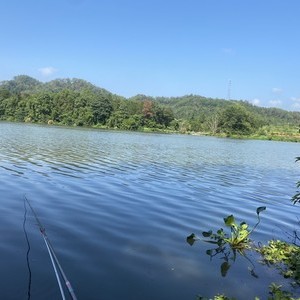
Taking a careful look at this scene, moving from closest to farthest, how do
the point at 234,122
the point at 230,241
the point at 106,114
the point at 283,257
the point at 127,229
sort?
the point at 283,257 < the point at 230,241 < the point at 127,229 < the point at 106,114 < the point at 234,122

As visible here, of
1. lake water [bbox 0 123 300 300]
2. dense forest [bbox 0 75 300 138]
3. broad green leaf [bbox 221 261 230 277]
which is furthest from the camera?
dense forest [bbox 0 75 300 138]

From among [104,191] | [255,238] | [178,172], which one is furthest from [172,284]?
[178,172]

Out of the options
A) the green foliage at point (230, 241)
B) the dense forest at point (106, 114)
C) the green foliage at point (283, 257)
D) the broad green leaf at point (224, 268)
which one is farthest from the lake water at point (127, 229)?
the dense forest at point (106, 114)

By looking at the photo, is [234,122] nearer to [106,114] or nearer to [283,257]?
[106,114]

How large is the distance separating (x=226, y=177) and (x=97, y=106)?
114 meters

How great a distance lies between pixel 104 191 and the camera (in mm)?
14531

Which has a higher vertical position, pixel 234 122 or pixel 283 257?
pixel 234 122

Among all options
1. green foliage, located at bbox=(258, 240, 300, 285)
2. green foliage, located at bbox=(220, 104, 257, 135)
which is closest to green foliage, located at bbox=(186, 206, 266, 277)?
green foliage, located at bbox=(258, 240, 300, 285)

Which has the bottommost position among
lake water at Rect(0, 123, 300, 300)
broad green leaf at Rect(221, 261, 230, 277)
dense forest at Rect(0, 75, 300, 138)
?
broad green leaf at Rect(221, 261, 230, 277)

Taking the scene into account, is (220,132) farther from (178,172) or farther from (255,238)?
(255,238)

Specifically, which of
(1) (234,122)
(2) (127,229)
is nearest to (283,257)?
(2) (127,229)

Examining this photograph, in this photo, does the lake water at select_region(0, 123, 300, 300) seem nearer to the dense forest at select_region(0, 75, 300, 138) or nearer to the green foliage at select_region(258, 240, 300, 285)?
the green foliage at select_region(258, 240, 300, 285)

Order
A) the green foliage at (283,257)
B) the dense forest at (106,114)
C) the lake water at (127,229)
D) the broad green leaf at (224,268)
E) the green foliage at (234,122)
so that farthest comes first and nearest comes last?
the green foliage at (234,122), the dense forest at (106,114), the green foliage at (283,257), the broad green leaf at (224,268), the lake water at (127,229)

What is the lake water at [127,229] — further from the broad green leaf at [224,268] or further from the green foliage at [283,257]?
the green foliage at [283,257]
